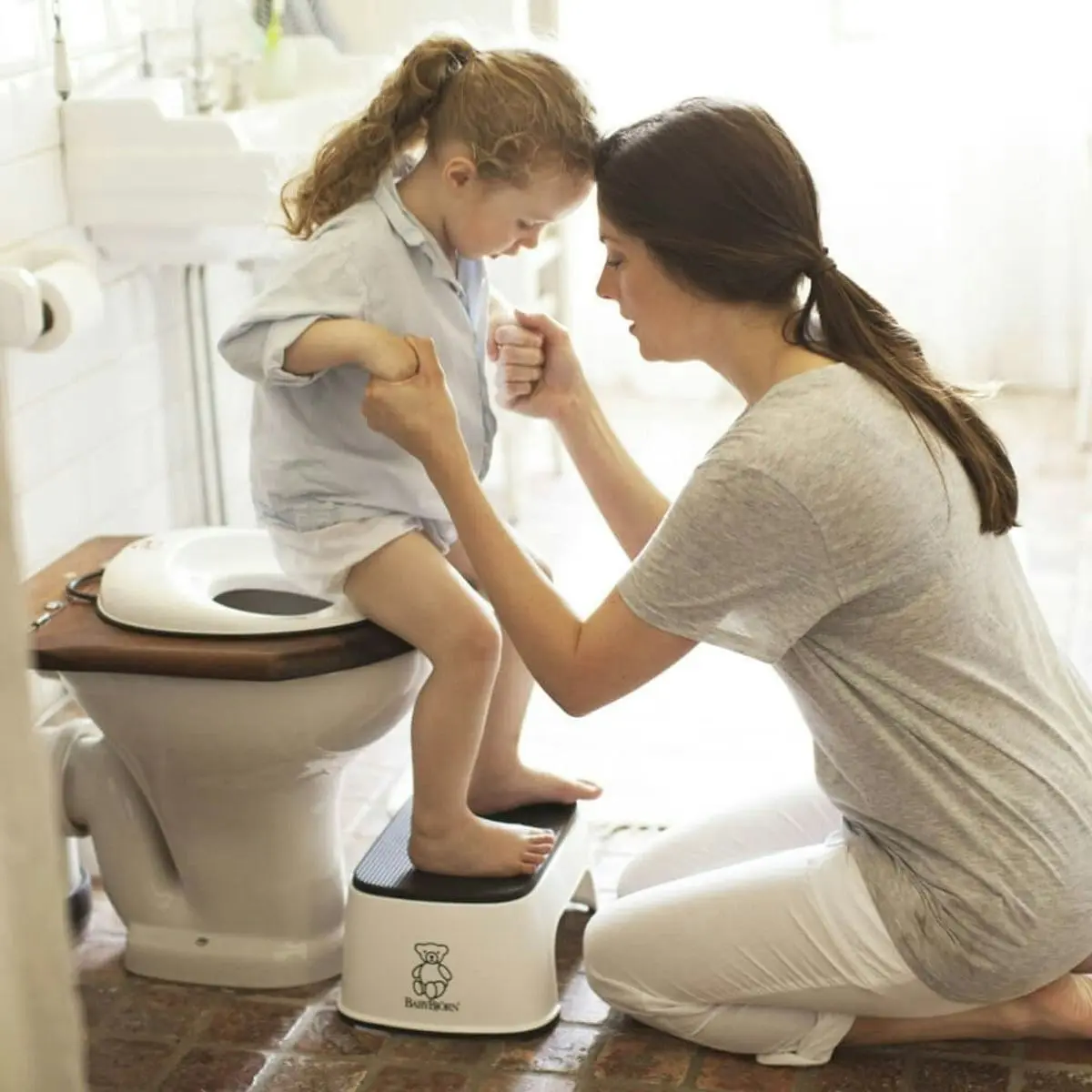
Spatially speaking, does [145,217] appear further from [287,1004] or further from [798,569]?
[798,569]

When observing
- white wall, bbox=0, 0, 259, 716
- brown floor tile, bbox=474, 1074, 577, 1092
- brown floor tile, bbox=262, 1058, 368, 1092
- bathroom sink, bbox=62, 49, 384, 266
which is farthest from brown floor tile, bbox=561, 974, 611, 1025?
bathroom sink, bbox=62, 49, 384, 266

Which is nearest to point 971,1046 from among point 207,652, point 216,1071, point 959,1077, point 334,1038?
point 959,1077

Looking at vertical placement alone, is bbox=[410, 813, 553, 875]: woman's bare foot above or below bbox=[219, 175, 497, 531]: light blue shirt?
below

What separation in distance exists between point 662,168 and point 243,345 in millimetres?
476

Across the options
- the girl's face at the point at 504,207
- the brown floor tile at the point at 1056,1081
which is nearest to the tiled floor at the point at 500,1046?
the brown floor tile at the point at 1056,1081

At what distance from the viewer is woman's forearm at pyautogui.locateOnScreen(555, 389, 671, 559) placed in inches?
70.9

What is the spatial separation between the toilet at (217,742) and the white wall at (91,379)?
41 cm

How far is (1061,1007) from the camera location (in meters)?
1.62

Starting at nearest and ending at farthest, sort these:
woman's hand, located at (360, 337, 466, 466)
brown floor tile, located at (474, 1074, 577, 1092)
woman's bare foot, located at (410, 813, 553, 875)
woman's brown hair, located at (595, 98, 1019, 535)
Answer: woman's brown hair, located at (595, 98, 1019, 535) < woman's hand, located at (360, 337, 466, 466) < brown floor tile, located at (474, 1074, 577, 1092) < woman's bare foot, located at (410, 813, 553, 875)

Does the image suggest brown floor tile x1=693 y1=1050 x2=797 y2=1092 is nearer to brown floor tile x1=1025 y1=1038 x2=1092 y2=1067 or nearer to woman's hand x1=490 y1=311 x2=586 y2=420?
brown floor tile x1=1025 y1=1038 x2=1092 y2=1067

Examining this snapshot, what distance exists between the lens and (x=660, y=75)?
144 inches

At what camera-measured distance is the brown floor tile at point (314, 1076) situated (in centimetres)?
165

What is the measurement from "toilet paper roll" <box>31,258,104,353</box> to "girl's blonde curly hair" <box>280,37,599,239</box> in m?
0.34

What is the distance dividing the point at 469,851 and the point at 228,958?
0.31m
